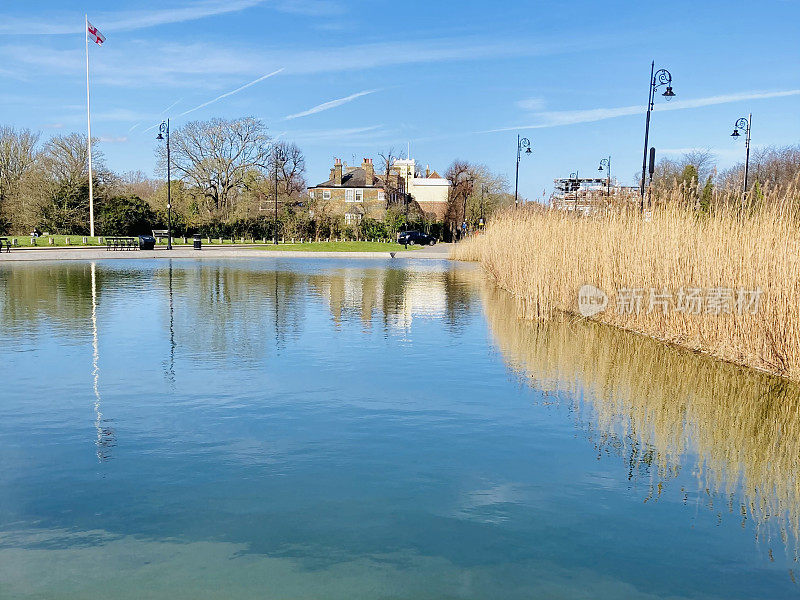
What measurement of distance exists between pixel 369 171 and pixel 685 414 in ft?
283

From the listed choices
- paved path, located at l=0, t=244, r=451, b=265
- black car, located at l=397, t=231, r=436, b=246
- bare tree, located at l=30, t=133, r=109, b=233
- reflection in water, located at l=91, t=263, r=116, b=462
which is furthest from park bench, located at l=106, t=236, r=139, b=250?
reflection in water, located at l=91, t=263, r=116, b=462

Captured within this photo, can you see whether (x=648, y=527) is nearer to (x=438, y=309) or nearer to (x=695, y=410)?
(x=695, y=410)

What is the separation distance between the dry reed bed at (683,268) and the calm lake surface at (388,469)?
599 millimetres

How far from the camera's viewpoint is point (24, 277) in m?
22.8

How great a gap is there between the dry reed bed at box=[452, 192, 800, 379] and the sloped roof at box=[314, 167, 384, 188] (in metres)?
73.2

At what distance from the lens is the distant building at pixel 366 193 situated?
71.8 metres

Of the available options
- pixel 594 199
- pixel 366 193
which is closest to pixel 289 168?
pixel 366 193

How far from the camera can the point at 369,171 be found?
299ft

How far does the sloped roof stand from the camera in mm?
89250

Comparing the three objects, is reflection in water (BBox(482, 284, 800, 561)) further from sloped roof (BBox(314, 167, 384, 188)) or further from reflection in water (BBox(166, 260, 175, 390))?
sloped roof (BBox(314, 167, 384, 188))

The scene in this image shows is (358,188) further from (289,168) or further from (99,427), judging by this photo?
(99,427)

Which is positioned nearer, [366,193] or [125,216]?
[125,216]

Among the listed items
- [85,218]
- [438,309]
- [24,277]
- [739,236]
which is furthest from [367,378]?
[85,218]

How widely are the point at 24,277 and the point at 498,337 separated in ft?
59.3
